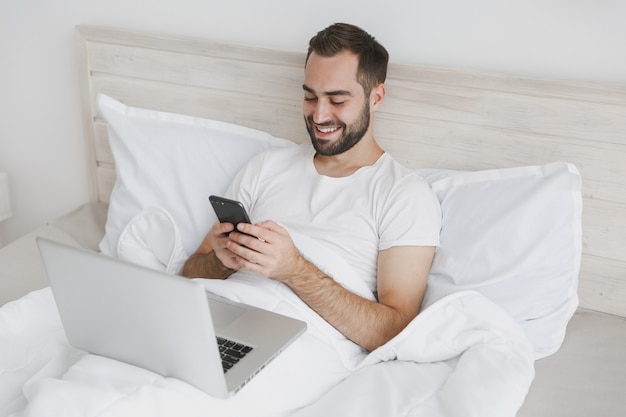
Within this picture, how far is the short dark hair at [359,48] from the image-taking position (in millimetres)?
1690

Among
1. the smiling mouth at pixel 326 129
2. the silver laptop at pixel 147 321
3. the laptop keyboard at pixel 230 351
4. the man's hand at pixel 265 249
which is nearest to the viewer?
the silver laptop at pixel 147 321

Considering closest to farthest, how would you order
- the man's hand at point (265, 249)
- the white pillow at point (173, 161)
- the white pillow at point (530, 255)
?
the man's hand at point (265, 249)
the white pillow at point (530, 255)
the white pillow at point (173, 161)

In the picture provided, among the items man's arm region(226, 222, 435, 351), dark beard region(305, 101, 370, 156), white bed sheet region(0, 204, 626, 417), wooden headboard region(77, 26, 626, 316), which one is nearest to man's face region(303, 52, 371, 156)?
dark beard region(305, 101, 370, 156)

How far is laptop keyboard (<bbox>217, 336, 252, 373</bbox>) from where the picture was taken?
1306 millimetres

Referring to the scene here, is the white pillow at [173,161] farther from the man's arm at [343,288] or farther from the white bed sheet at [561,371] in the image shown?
the man's arm at [343,288]

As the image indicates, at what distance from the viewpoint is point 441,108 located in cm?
179

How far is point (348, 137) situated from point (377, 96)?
0.41ft

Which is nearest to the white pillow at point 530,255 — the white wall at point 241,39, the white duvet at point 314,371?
the white duvet at point 314,371

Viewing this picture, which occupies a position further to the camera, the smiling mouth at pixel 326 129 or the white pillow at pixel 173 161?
the white pillow at pixel 173 161

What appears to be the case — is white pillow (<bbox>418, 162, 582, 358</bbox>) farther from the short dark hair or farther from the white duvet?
the short dark hair

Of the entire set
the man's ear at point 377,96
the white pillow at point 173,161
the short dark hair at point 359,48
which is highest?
the short dark hair at point 359,48

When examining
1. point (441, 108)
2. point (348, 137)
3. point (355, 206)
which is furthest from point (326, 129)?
point (441, 108)

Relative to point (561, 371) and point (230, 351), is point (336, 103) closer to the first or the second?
point (230, 351)

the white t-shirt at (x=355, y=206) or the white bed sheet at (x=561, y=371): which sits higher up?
the white t-shirt at (x=355, y=206)
